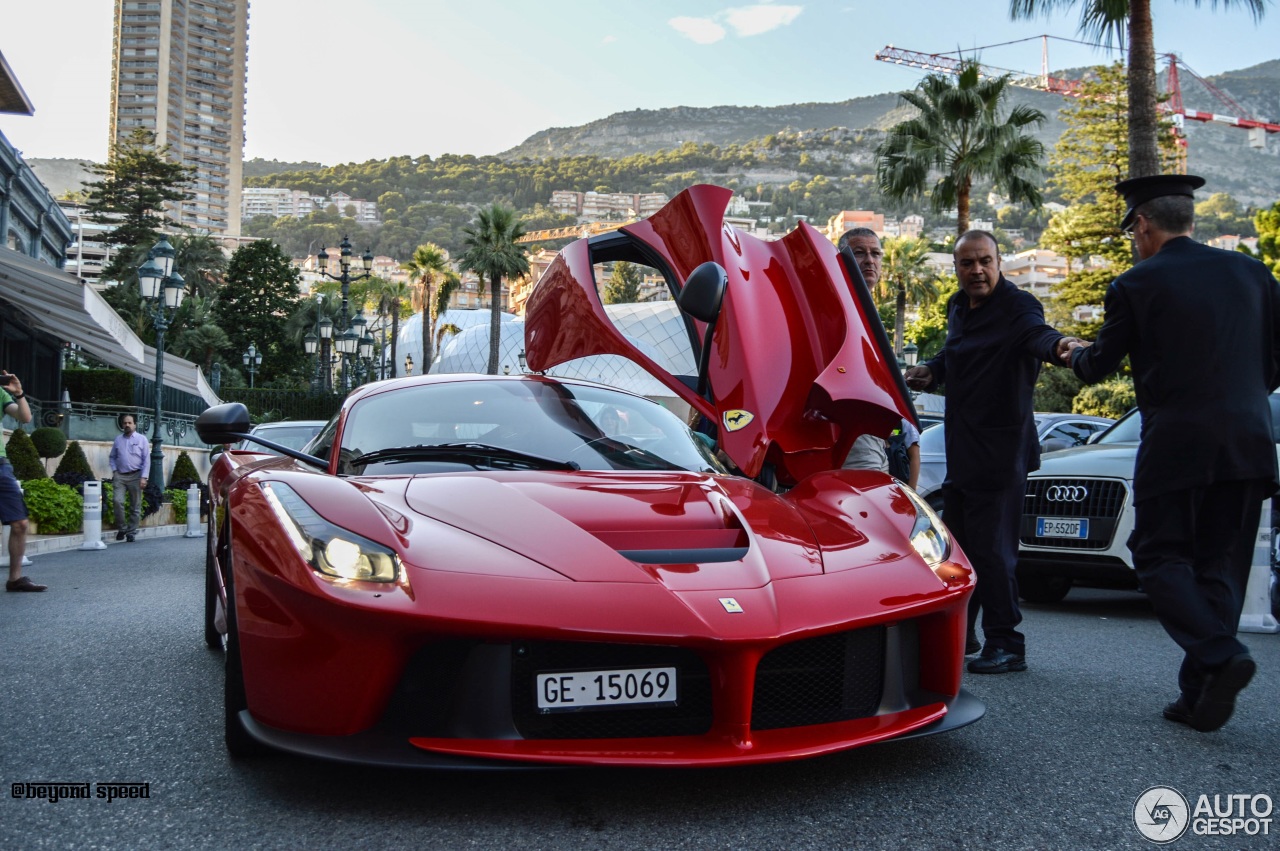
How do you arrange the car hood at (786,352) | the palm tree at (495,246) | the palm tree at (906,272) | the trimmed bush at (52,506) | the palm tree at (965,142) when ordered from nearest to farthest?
the car hood at (786,352) → the trimmed bush at (52,506) → the palm tree at (965,142) → the palm tree at (495,246) → the palm tree at (906,272)

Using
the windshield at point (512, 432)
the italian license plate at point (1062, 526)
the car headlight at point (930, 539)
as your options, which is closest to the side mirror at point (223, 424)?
the windshield at point (512, 432)

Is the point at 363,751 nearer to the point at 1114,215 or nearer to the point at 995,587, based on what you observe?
the point at 995,587

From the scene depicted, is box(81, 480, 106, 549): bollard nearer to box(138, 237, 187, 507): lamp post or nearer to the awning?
the awning

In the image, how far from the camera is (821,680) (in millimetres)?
2832

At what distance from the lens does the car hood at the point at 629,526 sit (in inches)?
111

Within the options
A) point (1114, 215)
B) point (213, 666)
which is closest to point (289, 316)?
point (1114, 215)

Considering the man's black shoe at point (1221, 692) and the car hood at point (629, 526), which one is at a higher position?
the car hood at point (629, 526)

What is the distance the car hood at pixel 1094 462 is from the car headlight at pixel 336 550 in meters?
5.49

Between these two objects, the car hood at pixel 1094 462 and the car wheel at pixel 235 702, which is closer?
the car wheel at pixel 235 702

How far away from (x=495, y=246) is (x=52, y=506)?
3795 centimetres

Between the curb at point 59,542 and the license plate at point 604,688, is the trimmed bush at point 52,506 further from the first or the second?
the license plate at point 604,688

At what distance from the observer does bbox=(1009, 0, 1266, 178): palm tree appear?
1295cm

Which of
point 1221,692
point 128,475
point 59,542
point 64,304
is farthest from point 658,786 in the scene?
point 64,304

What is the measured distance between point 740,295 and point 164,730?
2.79 meters
